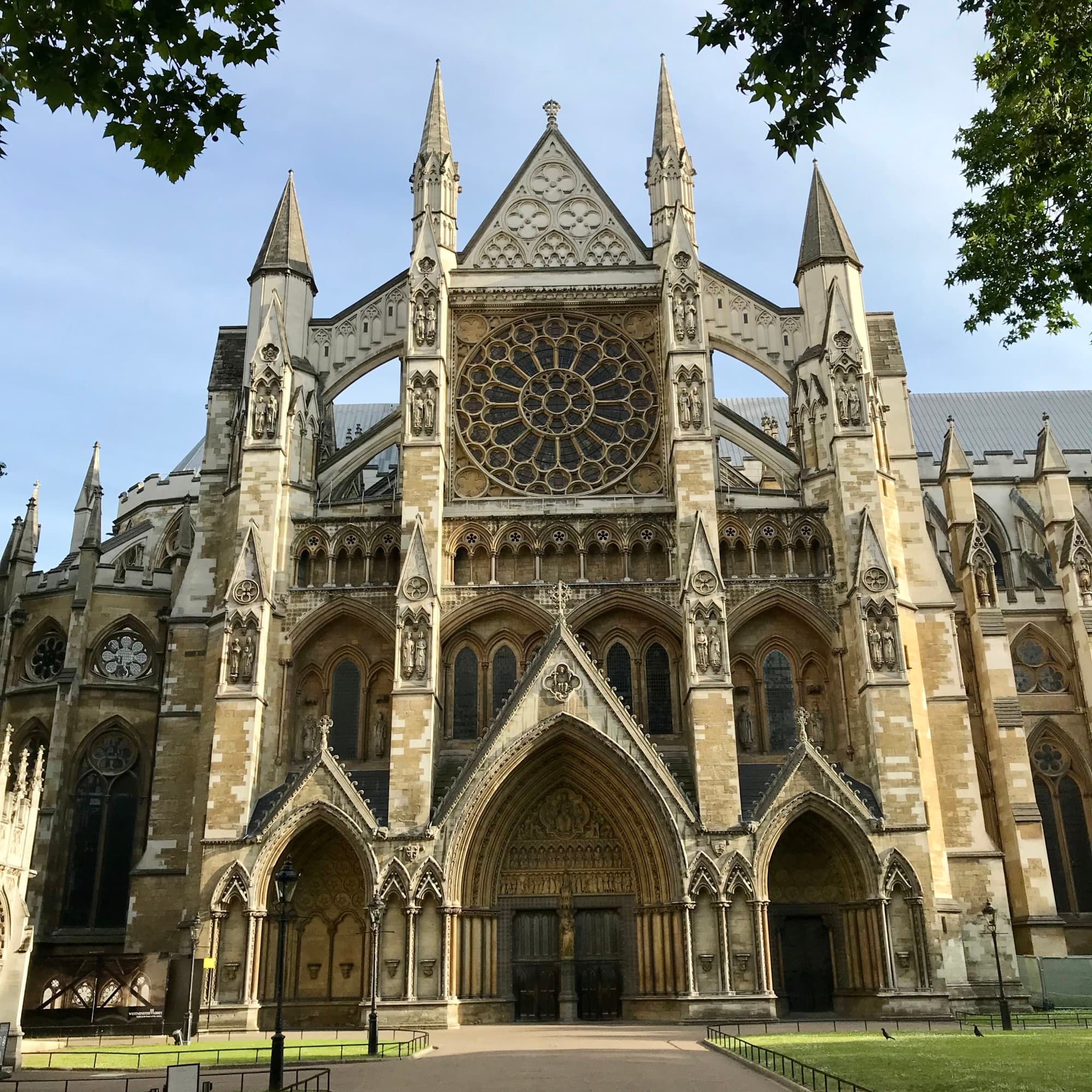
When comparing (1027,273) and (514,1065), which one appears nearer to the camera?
(1027,273)

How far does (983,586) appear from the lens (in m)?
37.7

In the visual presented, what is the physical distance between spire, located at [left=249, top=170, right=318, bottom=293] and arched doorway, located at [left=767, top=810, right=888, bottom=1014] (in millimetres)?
21409

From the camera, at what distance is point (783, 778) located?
2800 cm

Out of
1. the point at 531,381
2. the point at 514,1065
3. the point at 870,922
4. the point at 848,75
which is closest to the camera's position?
the point at 848,75

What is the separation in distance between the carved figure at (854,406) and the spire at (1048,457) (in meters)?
14.5

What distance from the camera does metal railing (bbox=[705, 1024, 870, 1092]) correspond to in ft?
43.8

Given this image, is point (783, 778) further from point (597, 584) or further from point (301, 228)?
point (301, 228)

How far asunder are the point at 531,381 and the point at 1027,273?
1978 centimetres

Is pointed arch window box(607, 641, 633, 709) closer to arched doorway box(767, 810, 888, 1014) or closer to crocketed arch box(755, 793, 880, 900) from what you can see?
crocketed arch box(755, 793, 880, 900)

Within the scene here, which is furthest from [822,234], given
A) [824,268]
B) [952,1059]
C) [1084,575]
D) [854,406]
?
[952,1059]

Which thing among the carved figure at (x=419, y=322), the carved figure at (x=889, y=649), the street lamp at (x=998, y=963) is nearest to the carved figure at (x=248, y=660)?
the carved figure at (x=419, y=322)

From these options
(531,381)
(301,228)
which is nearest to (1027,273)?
(531,381)

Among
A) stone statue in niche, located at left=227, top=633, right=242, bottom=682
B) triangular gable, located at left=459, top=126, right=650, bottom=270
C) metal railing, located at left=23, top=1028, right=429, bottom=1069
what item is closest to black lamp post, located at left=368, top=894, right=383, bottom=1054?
metal railing, located at left=23, top=1028, right=429, bottom=1069

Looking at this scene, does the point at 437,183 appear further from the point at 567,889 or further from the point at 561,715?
the point at 567,889
